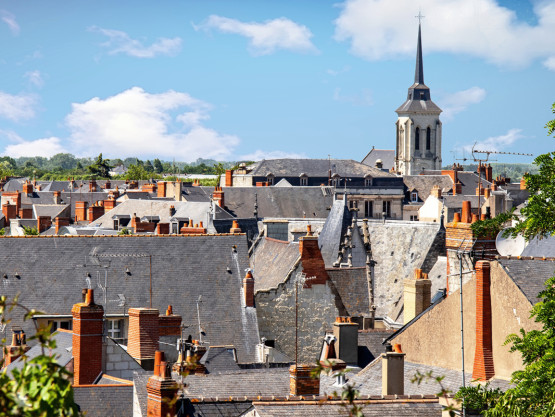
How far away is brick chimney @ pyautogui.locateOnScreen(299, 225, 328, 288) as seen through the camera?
32438 millimetres

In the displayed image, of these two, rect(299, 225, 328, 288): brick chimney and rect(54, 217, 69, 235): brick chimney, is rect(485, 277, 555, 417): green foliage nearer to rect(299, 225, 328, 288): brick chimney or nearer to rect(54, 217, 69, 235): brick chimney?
rect(299, 225, 328, 288): brick chimney

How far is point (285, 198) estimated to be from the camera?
265ft

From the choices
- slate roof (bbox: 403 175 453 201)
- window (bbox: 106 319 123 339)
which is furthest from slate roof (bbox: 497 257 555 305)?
slate roof (bbox: 403 175 453 201)

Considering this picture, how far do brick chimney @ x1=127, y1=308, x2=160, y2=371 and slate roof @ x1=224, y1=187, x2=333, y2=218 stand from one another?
166 feet

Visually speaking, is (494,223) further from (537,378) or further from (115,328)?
(115,328)

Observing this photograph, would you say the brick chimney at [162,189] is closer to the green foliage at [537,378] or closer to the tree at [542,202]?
the tree at [542,202]

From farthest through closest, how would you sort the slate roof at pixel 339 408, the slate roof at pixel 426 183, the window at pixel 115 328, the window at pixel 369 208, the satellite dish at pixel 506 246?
the slate roof at pixel 426 183 < the window at pixel 369 208 < the window at pixel 115 328 < the satellite dish at pixel 506 246 < the slate roof at pixel 339 408

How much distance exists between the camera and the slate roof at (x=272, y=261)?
33375 mm

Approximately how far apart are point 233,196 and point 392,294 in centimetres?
3985

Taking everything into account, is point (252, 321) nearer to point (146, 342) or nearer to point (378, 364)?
point (146, 342)

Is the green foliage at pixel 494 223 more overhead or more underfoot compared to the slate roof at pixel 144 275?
more overhead

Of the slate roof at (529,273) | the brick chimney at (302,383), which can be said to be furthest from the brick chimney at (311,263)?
the brick chimney at (302,383)

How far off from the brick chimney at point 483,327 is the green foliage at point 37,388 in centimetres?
1203

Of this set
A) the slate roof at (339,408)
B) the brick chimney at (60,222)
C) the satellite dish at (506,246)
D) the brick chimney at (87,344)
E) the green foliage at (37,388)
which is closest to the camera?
the green foliage at (37,388)
